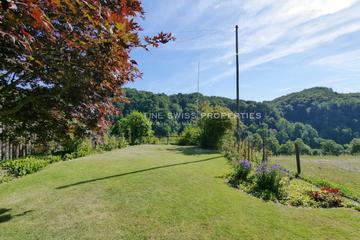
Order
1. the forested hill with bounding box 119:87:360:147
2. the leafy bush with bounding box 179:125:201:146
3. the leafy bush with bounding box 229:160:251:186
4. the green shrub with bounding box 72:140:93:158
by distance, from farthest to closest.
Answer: the forested hill with bounding box 119:87:360:147 < the leafy bush with bounding box 179:125:201:146 < the green shrub with bounding box 72:140:93:158 < the leafy bush with bounding box 229:160:251:186

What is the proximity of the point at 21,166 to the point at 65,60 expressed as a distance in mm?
6676

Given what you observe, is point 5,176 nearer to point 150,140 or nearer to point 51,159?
point 51,159

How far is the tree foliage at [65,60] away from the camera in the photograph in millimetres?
1525

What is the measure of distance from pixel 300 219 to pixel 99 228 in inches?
132

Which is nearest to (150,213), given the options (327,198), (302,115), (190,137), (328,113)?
(327,198)

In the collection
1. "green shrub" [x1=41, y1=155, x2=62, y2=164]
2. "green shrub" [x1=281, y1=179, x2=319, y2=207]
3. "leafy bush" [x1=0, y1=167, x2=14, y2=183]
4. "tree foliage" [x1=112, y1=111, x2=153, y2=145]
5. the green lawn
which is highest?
"tree foliage" [x1=112, y1=111, x2=153, y2=145]

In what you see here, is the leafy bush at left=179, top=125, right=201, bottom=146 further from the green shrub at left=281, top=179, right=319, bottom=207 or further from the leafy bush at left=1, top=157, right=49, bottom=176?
the green shrub at left=281, top=179, right=319, bottom=207

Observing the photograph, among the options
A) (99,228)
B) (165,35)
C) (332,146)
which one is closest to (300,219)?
(99,228)

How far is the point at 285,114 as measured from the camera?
67875 mm

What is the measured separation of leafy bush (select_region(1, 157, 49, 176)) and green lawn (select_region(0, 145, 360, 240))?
1.89ft

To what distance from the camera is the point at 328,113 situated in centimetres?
5806

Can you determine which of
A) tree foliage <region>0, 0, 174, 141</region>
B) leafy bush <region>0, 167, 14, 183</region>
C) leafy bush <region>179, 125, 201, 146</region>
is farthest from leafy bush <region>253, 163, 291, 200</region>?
leafy bush <region>179, 125, 201, 146</region>

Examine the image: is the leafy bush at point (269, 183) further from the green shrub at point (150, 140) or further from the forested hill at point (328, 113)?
the forested hill at point (328, 113)

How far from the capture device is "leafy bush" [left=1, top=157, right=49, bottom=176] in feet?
23.8
